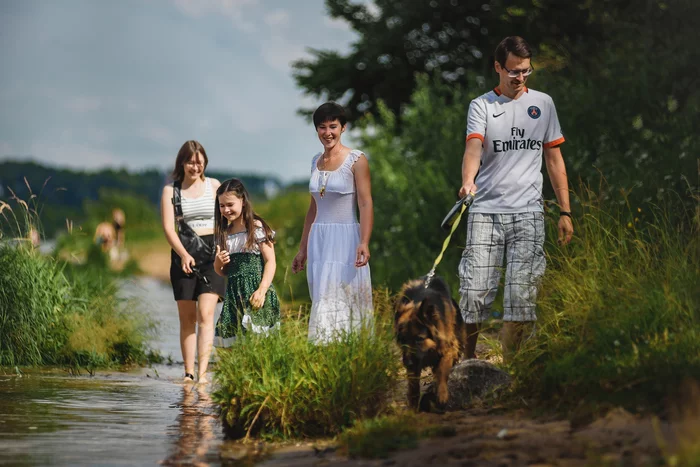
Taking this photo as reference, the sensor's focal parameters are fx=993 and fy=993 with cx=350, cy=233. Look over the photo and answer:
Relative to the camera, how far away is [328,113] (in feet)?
22.8

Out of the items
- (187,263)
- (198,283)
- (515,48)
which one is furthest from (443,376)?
(198,283)

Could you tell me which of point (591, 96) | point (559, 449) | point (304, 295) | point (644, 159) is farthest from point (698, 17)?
point (559, 449)

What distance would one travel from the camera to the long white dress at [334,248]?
688 centimetres

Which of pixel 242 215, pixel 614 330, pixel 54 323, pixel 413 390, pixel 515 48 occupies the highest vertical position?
pixel 515 48

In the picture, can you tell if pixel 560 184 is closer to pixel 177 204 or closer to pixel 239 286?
pixel 239 286

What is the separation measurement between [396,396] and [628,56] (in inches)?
463

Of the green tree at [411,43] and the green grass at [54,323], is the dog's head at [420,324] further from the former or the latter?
the green tree at [411,43]

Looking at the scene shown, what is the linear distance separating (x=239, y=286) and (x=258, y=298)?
1.34ft

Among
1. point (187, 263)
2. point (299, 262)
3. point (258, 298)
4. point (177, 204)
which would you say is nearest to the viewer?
point (299, 262)

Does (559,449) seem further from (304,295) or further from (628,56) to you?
(304,295)

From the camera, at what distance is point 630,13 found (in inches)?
803

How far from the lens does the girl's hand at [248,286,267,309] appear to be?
24.8 feet

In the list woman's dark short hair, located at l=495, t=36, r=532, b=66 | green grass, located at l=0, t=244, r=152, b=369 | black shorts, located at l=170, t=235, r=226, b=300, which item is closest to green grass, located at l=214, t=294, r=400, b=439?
woman's dark short hair, located at l=495, t=36, r=532, b=66

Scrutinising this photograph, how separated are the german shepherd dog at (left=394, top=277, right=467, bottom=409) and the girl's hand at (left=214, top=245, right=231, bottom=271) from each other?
215 cm
